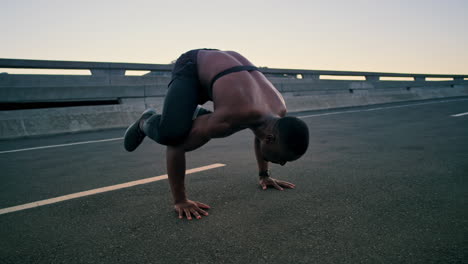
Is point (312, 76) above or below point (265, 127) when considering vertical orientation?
above

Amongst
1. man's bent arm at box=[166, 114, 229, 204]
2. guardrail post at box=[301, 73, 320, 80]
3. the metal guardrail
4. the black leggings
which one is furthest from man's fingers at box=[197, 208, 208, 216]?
guardrail post at box=[301, 73, 320, 80]

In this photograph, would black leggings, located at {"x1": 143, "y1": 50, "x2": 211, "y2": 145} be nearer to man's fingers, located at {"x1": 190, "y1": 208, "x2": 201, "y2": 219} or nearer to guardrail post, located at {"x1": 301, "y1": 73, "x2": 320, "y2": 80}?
man's fingers, located at {"x1": 190, "y1": 208, "x2": 201, "y2": 219}

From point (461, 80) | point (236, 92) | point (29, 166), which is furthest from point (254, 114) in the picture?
point (461, 80)

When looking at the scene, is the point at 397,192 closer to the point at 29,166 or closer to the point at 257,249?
the point at 257,249

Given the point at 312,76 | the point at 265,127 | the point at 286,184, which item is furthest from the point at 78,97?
the point at 312,76

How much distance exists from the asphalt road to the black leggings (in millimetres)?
638

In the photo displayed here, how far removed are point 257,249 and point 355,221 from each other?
0.82 meters

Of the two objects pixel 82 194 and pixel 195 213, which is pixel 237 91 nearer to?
pixel 195 213

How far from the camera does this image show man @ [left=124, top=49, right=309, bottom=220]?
7.89ft

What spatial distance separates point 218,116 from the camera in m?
2.42

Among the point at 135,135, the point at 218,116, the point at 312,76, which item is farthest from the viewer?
the point at 312,76

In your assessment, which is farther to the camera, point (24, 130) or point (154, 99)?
point (154, 99)

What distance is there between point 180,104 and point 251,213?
106 cm

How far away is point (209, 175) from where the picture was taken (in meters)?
3.72
